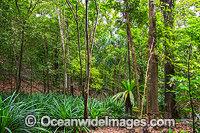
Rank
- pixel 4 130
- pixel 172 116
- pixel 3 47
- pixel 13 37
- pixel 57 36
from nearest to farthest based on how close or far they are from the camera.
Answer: pixel 4 130, pixel 172 116, pixel 13 37, pixel 3 47, pixel 57 36

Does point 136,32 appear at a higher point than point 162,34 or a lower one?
higher

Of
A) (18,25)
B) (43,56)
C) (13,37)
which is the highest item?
(18,25)

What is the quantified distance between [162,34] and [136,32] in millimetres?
1272

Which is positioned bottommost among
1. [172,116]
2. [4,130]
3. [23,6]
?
[172,116]

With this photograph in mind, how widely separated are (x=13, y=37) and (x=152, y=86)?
4544 millimetres

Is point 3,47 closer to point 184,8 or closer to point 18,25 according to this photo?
point 18,25

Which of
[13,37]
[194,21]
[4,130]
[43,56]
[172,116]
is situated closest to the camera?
[4,130]

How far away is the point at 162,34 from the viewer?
2.82 metres

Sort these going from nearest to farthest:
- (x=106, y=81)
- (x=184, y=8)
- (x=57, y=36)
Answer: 1. (x=184, y=8)
2. (x=57, y=36)
3. (x=106, y=81)

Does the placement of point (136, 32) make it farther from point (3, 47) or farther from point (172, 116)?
point (3, 47)

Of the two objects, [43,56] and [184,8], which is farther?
[43,56]

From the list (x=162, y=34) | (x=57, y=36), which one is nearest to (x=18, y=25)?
(x=57, y=36)

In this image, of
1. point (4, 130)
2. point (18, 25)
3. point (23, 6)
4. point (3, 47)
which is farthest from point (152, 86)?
point (3, 47)

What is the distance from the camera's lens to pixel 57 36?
5570 millimetres
